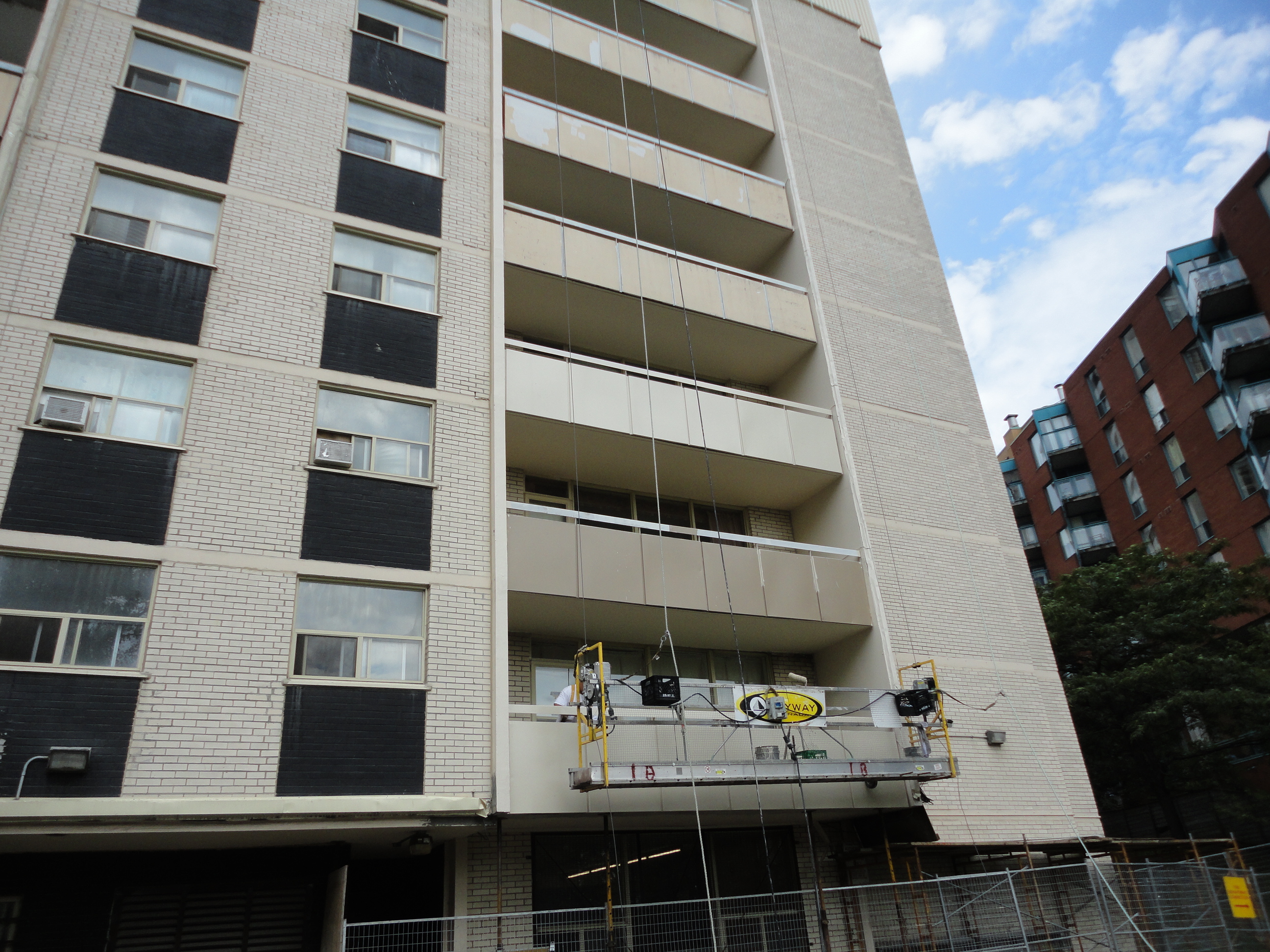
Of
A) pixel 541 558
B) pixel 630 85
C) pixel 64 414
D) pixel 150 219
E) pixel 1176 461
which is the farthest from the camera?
pixel 1176 461

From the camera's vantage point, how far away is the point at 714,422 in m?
16.0

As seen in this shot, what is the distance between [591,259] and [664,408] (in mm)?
3301

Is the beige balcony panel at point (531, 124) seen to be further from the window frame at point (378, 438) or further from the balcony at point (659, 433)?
the window frame at point (378, 438)

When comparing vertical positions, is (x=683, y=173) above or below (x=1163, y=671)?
above

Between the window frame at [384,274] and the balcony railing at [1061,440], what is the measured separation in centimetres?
3990

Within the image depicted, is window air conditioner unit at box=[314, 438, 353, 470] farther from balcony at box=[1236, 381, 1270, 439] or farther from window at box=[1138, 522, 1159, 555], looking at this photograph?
window at box=[1138, 522, 1159, 555]

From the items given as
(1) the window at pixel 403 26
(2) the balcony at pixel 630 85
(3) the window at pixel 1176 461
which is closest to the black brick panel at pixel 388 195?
(1) the window at pixel 403 26

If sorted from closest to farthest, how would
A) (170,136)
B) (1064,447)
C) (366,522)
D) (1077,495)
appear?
(366,522)
(170,136)
(1077,495)
(1064,447)

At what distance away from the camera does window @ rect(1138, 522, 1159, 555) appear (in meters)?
38.5

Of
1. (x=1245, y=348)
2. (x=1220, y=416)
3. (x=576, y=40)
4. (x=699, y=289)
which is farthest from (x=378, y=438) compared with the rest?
(x=1220, y=416)

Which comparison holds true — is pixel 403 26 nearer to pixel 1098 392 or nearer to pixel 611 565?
pixel 611 565

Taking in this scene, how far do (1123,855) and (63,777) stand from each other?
14355 mm

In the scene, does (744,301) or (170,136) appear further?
(744,301)

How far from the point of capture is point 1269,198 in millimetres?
31422
